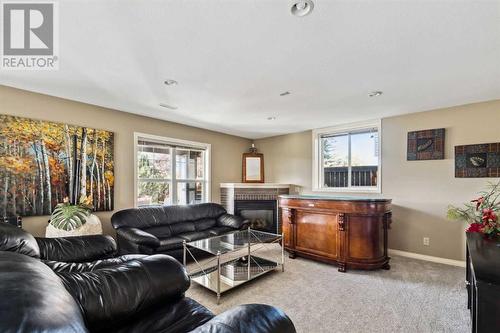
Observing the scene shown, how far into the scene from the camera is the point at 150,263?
146 cm

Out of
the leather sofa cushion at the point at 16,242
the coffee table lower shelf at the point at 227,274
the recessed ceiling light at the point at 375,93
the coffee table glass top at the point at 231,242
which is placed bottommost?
the coffee table lower shelf at the point at 227,274

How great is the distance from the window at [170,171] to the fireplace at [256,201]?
0.50 m

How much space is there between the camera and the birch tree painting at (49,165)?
2.84 meters

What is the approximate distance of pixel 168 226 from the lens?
3992 mm

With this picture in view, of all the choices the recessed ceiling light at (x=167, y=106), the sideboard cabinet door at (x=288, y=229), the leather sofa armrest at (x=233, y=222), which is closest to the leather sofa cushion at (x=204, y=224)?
the leather sofa armrest at (x=233, y=222)

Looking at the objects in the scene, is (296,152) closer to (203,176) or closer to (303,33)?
(203,176)

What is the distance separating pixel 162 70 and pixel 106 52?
51 cm

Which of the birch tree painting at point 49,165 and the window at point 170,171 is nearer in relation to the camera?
the birch tree painting at point 49,165

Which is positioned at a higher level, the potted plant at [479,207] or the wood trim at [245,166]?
the wood trim at [245,166]

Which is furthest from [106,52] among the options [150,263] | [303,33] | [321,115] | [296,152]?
[296,152]

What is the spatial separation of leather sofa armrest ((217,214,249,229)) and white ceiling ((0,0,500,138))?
2069mm

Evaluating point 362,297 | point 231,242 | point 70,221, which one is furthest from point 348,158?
point 70,221

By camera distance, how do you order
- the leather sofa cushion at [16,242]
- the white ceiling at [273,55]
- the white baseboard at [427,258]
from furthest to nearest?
the white baseboard at [427,258], the white ceiling at [273,55], the leather sofa cushion at [16,242]

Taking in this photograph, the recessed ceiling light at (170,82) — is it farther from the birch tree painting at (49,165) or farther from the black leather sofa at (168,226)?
the black leather sofa at (168,226)
